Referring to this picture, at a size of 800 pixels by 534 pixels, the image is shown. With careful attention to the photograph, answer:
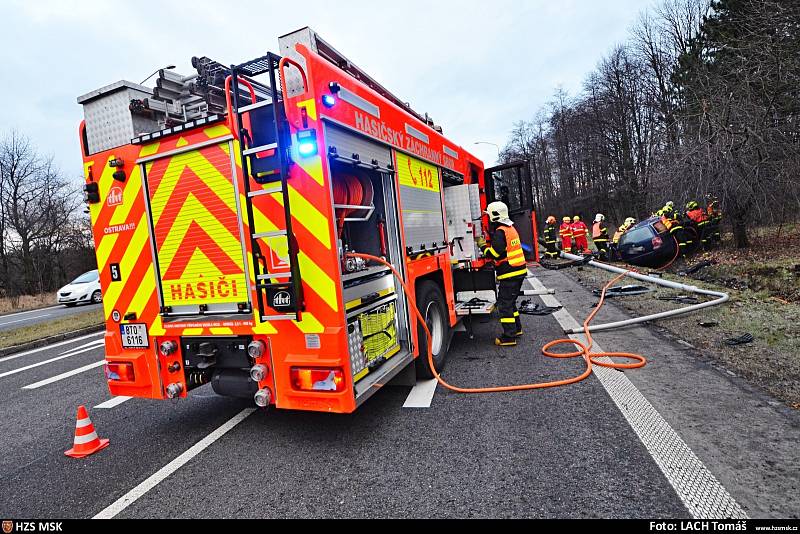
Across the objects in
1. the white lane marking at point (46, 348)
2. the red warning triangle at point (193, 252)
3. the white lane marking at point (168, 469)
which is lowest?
the white lane marking at point (168, 469)

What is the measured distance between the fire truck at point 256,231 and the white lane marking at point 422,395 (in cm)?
16

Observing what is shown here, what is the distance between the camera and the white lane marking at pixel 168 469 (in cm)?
250

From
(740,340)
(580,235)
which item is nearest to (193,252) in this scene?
(740,340)

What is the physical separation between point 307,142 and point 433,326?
2574mm

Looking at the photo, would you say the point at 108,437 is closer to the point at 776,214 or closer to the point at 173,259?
the point at 173,259

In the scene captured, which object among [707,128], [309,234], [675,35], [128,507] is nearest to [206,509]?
[128,507]

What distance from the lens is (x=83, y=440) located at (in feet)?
10.7

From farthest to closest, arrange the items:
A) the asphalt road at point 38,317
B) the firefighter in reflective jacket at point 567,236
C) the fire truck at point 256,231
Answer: the firefighter in reflective jacket at point 567,236, the asphalt road at point 38,317, the fire truck at point 256,231

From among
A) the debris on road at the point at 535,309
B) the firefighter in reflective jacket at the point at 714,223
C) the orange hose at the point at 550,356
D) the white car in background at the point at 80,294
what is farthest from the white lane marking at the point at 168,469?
the white car in background at the point at 80,294

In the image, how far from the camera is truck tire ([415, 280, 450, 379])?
161 inches

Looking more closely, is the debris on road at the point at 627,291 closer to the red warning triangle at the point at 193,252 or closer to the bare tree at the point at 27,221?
the red warning triangle at the point at 193,252

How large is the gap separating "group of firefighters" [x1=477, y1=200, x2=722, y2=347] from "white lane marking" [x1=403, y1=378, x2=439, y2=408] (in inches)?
61.8

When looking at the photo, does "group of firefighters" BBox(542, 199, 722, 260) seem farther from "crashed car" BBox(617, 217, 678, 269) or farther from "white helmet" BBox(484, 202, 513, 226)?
"white helmet" BBox(484, 202, 513, 226)

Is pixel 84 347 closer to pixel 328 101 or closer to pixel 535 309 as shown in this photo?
pixel 328 101
